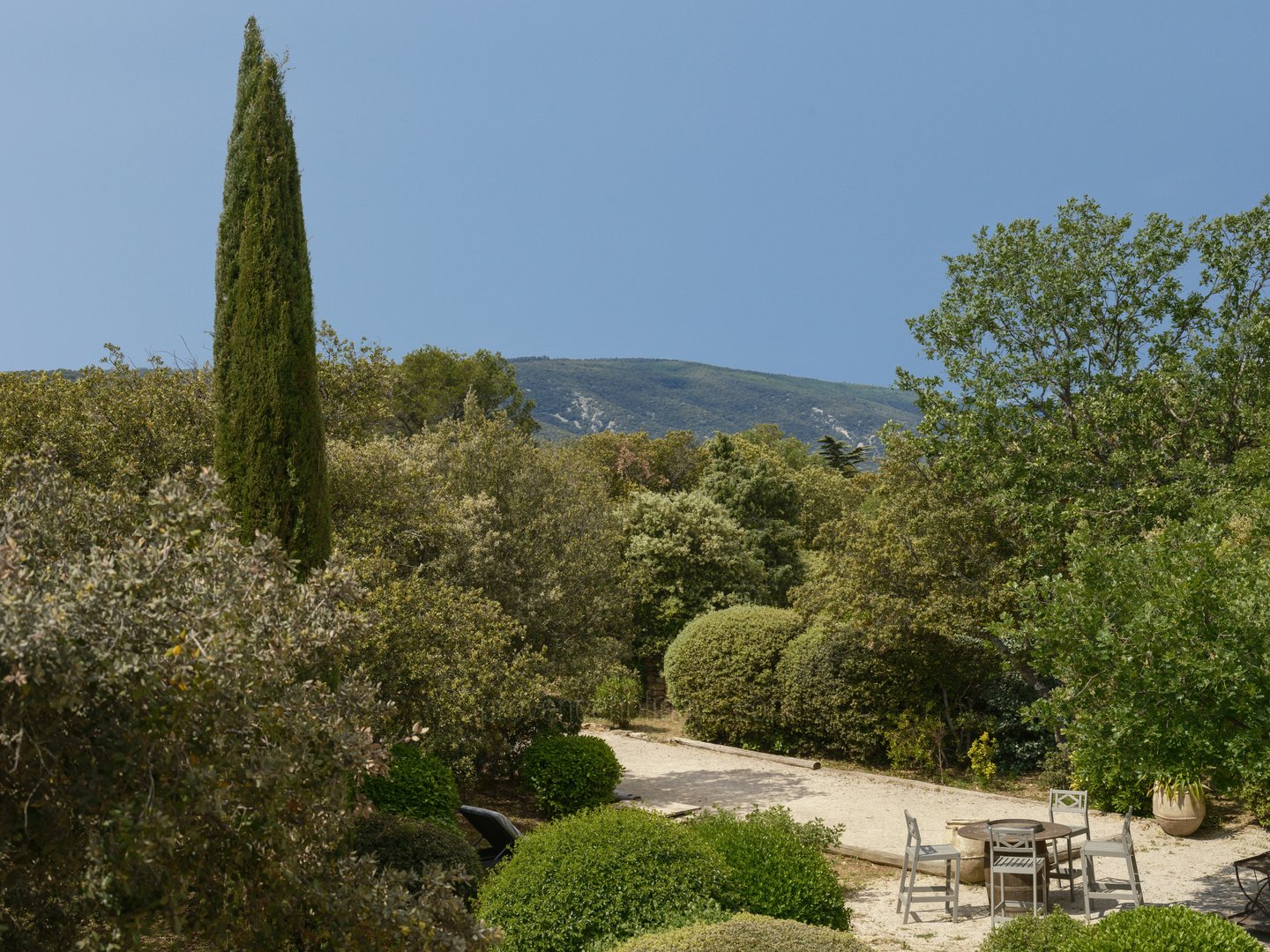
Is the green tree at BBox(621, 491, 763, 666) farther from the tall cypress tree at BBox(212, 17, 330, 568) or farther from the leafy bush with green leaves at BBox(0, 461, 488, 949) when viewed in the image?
the leafy bush with green leaves at BBox(0, 461, 488, 949)

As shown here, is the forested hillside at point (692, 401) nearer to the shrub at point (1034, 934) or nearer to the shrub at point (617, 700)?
the shrub at point (617, 700)

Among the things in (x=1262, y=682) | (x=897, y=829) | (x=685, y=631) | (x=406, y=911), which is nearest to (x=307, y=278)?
(x=406, y=911)

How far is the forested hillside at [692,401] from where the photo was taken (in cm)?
15312

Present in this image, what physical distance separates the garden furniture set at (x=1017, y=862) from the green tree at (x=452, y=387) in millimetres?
34150

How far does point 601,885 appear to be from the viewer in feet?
21.5

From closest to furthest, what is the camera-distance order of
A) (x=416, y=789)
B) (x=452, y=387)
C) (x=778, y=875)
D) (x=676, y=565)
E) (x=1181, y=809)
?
(x=778, y=875) → (x=416, y=789) → (x=1181, y=809) → (x=676, y=565) → (x=452, y=387)

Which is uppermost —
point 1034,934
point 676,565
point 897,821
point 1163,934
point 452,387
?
point 452,387

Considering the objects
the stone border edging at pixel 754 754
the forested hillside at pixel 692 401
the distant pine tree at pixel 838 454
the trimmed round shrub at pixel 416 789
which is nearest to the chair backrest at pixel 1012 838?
the trimmed round shrub at pixel 416 789

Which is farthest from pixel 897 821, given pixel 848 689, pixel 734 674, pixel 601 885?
pixel 601 885

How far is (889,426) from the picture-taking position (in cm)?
1573

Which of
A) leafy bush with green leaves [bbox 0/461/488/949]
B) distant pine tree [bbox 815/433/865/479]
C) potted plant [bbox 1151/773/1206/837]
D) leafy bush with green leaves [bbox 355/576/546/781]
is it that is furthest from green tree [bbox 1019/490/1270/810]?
distant pine tree [bbox 815/433/865/479]

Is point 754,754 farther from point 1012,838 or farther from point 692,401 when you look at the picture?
point 692,401

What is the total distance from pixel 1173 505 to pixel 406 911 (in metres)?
12.0

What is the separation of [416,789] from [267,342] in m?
4.94
